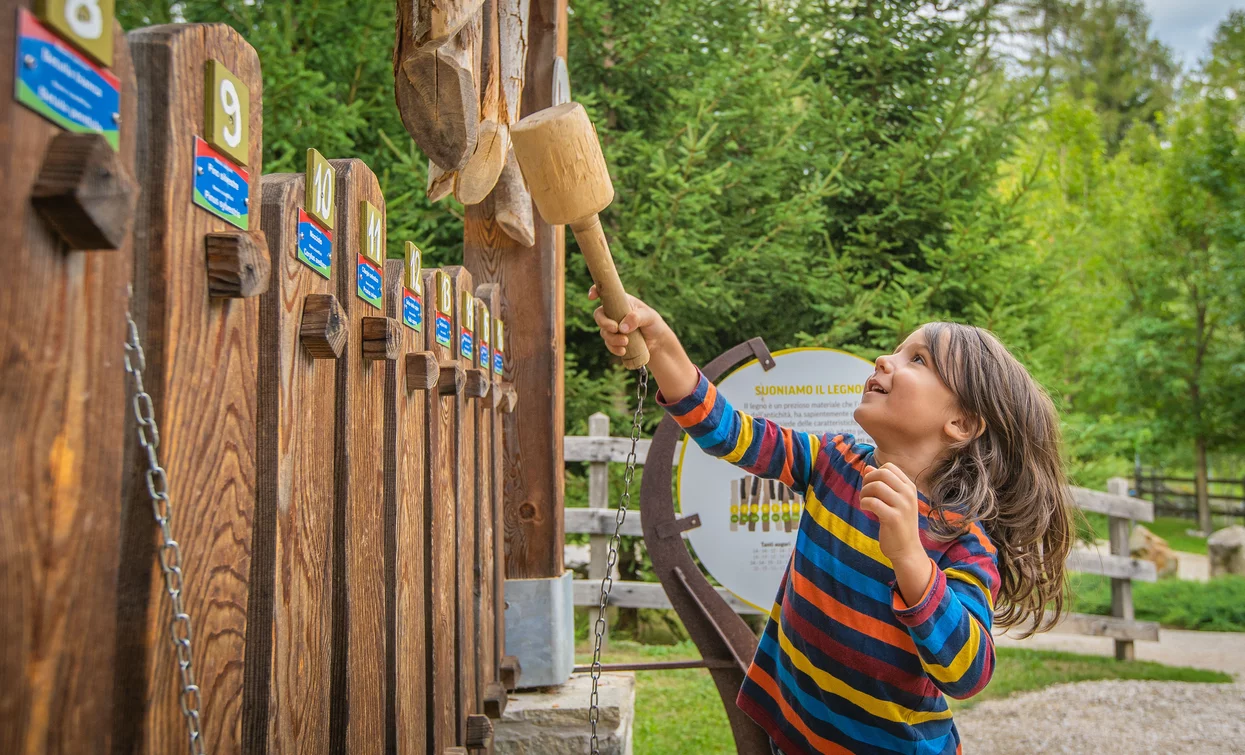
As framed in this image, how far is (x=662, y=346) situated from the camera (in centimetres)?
202

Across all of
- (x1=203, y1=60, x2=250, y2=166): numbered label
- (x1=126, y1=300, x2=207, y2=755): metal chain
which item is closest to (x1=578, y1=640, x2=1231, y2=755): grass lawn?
(x1=126, y1=300, x2=207, y2=755): metal chain

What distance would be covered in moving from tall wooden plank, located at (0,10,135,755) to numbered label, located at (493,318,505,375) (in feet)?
6.97

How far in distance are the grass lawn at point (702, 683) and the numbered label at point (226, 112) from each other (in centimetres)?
404

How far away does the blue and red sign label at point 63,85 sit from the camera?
72cm

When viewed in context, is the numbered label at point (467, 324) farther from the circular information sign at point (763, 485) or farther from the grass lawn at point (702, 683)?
the grass lawn at point (702, 683)

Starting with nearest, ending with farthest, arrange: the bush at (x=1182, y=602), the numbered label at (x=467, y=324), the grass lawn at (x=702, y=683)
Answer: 1. the numbered label at (x=467, y=324)
2. the grass lawn at (x=702, y=683)
3. the bush at (x=1182, y=602)

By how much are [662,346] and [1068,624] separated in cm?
667

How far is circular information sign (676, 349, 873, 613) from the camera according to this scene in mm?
3875

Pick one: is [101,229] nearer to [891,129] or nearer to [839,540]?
[839,540]

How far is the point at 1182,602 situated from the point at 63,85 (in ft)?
35.6

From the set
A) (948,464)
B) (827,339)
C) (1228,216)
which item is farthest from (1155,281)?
(948,464)

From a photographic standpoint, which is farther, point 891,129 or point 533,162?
point 891,129

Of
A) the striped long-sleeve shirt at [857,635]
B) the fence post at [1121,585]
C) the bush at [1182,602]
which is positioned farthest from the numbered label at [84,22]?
the bush at [1182,602]

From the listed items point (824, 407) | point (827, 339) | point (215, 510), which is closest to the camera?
point (215, 510)
